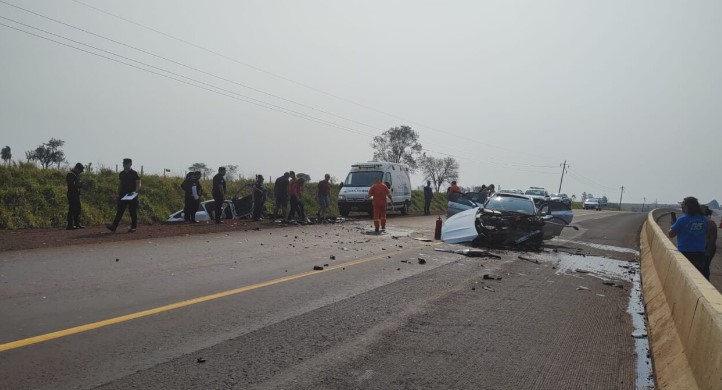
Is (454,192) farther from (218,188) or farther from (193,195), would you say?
(193,195)

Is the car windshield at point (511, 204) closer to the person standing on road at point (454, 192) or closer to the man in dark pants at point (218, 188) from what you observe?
the person standing on road at point (454, 192)

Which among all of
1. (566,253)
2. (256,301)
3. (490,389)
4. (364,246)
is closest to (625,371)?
(490,389)

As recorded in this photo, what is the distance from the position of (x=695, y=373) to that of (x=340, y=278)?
5.18 m

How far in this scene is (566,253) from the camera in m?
13.8

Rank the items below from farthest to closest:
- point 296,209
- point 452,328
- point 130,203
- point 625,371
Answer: point 296,209, point 130,203, point 452,328, point 625,371

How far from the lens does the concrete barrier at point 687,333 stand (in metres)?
3.22

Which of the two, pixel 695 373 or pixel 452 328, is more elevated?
pixel 695 373

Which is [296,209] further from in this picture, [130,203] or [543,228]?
[543,228]

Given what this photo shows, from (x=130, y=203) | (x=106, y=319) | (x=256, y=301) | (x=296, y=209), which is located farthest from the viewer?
(x=296, y=209)

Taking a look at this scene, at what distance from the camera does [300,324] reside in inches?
204

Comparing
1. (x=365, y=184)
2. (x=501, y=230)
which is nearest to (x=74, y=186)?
(x=501, y=230)

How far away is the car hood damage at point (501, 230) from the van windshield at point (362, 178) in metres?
11.6

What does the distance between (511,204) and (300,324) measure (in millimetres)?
10771

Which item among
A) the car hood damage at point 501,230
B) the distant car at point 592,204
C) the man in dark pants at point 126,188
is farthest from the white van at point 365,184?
the distant car at point 592,204
